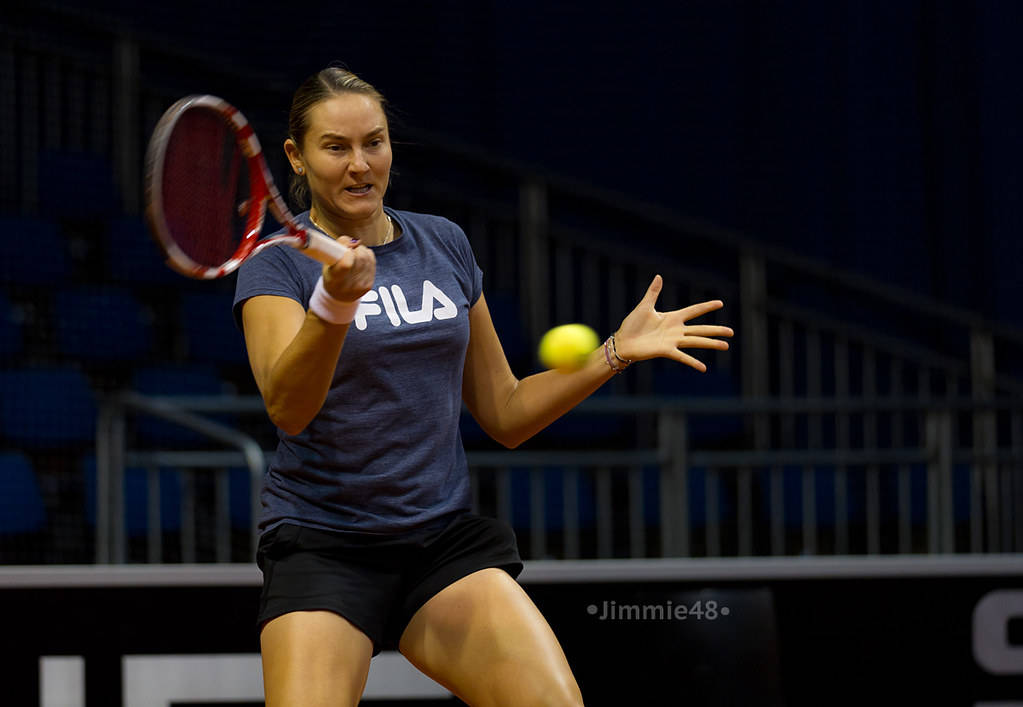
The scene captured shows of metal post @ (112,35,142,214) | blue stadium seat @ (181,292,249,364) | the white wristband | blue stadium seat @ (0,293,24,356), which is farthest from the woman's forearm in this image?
metal post @ (112,35,142,214)

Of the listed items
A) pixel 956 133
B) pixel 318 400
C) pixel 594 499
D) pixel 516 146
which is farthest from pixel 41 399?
pixel 956 133

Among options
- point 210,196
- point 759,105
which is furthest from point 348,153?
point 759,105

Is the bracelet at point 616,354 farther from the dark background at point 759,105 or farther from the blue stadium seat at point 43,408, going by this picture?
the dark background at point 759,105

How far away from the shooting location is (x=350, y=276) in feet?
6.48

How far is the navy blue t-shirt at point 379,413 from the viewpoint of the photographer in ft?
7.36

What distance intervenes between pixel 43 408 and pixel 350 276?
4235 millimetres

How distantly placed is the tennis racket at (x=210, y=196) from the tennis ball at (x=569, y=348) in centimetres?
46

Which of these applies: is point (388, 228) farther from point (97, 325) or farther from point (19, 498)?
point (97, 325)

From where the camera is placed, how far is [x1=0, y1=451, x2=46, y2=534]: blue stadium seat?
5465 millimetres

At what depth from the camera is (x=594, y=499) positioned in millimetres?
6375

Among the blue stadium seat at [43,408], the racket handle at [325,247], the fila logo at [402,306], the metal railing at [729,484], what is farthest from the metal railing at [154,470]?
the racket handle at [325,247]

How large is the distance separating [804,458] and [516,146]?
2.80m

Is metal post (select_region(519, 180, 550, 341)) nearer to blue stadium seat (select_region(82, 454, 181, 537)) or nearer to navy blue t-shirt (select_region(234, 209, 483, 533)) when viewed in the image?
blue stadium seat (select_region(82, 454, 181, 537))

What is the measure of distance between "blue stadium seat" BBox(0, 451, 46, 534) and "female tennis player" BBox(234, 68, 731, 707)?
3.50 metres
